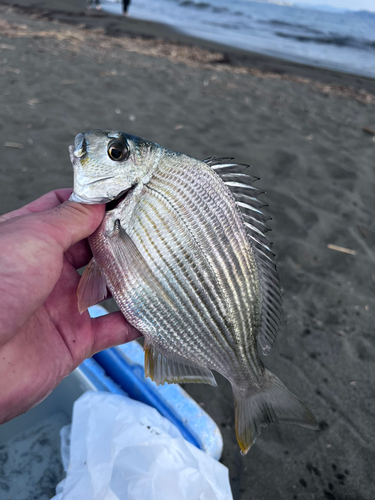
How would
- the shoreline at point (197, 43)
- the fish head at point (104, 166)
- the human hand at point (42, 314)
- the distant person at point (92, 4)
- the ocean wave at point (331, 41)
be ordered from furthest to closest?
the ocean wave at point (331, 41)
the distant person at point (92, 4)
the shoreline at point (197, 43)
the fish head at point (104, 166)
the human hand at point (42, 314)

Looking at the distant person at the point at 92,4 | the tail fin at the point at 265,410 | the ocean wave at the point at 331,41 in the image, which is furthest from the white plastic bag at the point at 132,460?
the ocean wave at the point at 331,41

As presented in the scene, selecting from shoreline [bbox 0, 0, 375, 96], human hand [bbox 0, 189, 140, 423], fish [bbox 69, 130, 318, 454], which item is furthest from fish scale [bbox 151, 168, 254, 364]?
shoreline [bbox 0, 0, 375, 96]

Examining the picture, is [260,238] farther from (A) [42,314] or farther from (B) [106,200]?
(A) [42,314]

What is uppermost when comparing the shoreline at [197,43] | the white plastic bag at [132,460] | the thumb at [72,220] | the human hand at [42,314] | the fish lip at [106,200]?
the shoreline at [197,43]

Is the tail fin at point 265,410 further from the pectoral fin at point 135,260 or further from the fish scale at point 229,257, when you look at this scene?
the pectoral fin at point 135,260

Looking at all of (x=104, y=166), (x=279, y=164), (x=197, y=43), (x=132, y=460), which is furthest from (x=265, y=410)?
(x=197, y=43)

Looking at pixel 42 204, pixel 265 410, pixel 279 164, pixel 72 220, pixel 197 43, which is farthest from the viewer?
pixel 197 43

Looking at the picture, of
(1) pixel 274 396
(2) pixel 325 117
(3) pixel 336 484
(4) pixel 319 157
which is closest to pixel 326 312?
(3) pixel 336 484

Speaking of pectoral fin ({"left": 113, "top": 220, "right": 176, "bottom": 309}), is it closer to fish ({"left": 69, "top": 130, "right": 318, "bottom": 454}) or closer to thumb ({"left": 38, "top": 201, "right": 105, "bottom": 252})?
fish ({"left": 69, "top": 130, "right": 318, "bottom": 454})
